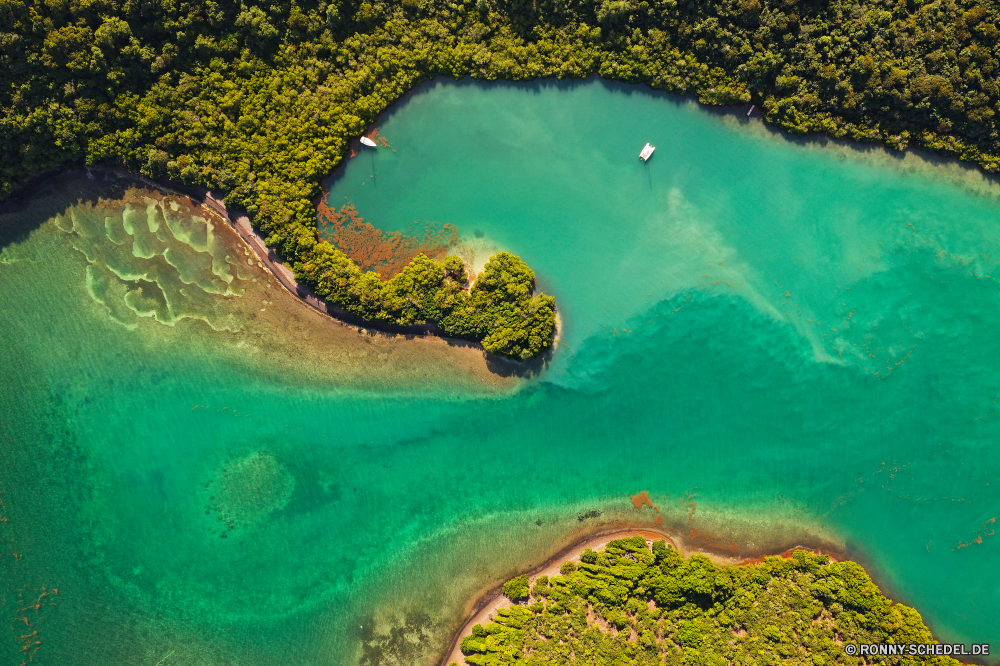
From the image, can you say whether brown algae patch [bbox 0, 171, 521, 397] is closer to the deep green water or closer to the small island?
the deep green water

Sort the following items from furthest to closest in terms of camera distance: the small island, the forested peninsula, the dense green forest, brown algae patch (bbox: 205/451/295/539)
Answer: brown algae patch (bbox: 205/451/295/539), the small island, the dense green forest, the forested peninsula

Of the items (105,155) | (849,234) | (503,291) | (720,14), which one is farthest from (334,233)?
(849,234)

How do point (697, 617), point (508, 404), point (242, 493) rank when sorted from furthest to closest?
point (508, 404) < point (242, 493) < point (697, 617)

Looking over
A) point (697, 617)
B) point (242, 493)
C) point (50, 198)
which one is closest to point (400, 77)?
point (50, 198)

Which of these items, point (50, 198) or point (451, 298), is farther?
point (50, 198)

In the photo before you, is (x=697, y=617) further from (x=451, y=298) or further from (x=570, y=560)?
(x=451, y=298)

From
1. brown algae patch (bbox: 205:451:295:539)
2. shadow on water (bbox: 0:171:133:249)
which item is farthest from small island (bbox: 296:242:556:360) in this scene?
shadow on water (bbox: 0:171:133:249)

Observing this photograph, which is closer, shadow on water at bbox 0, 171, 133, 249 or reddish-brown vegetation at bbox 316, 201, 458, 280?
shadow on water at bbox 0, 171, 133, 249

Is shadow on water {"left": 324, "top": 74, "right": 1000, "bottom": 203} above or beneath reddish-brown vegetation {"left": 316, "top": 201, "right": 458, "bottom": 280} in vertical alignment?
above
